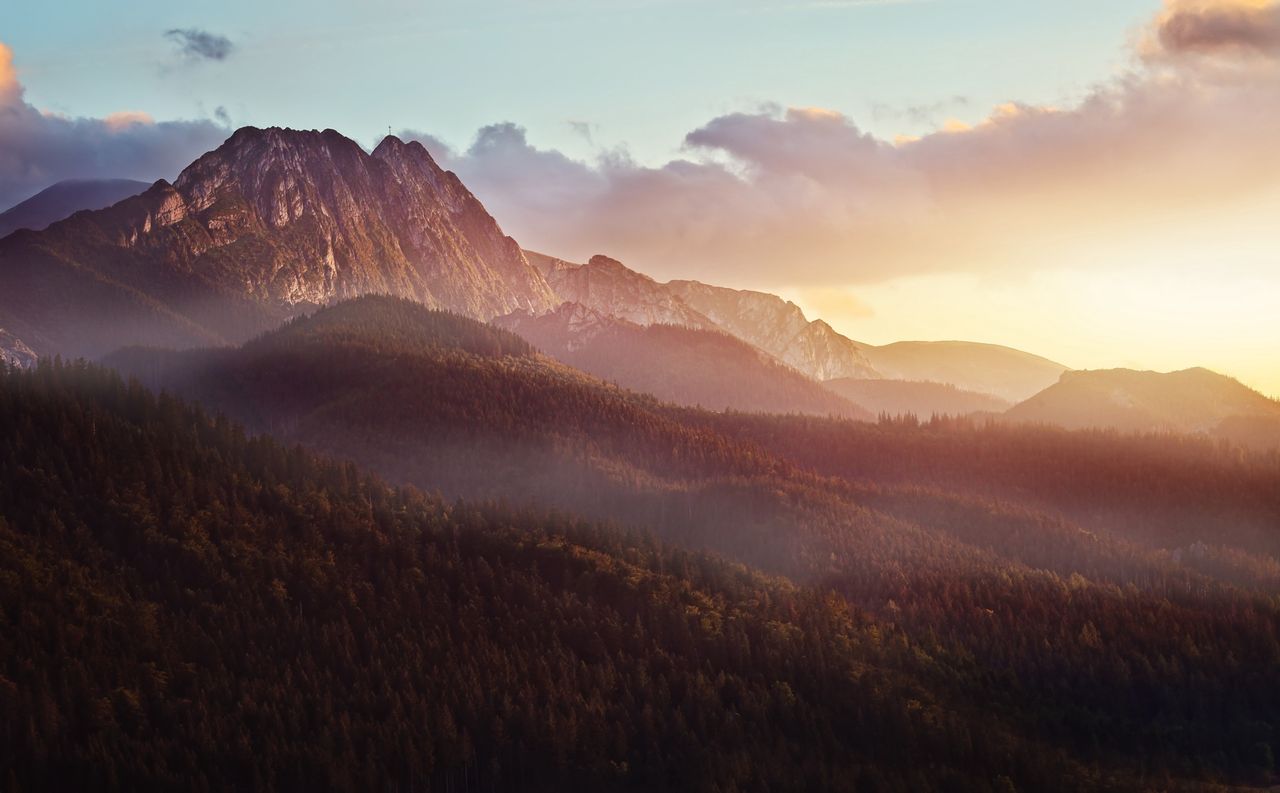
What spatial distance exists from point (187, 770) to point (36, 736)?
2444cm

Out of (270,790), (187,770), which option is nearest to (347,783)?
(270,790)

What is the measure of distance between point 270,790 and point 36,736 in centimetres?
3885

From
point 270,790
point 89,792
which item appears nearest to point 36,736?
point 89,792

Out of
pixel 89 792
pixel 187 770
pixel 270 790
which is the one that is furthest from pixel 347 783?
pixel 89 792

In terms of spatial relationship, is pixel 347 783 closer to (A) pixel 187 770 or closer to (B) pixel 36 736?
(A) pixel 187 770

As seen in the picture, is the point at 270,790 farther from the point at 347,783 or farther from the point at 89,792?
the point at 89,792

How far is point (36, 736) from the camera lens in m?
197

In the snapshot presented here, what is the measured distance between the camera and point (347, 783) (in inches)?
7864

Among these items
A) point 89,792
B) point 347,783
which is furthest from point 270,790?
point 89,792

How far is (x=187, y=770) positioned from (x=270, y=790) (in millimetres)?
14747

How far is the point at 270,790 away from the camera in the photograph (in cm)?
19600

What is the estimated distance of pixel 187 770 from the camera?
652 feet

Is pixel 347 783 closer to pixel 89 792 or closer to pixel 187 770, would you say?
pixel 187 770

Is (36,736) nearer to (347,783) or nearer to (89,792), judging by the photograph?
(89,792)
